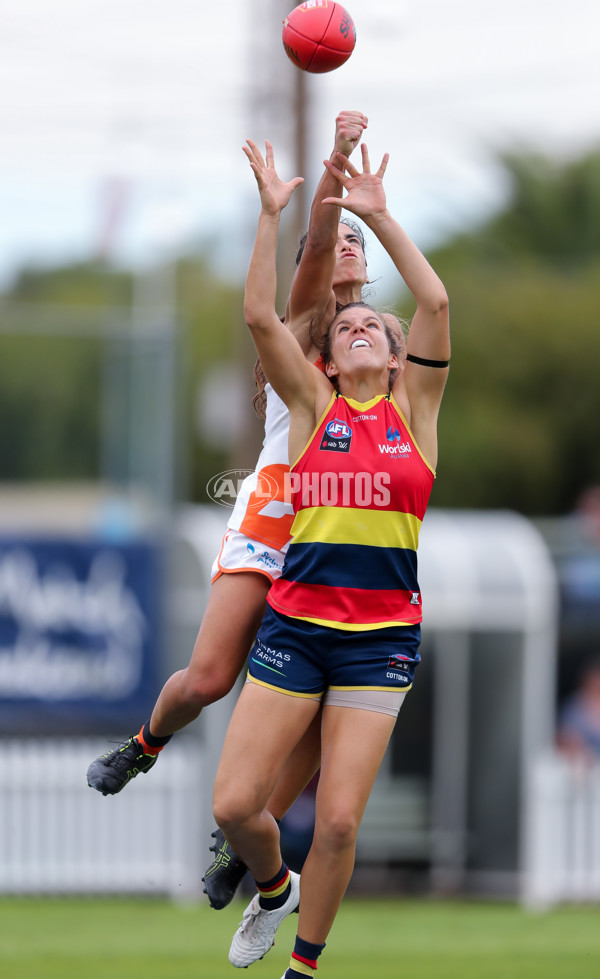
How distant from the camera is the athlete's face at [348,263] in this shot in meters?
5.38

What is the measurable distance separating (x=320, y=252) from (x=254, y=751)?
1838mm

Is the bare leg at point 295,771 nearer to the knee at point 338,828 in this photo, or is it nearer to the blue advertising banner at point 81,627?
the knee at point 338,828

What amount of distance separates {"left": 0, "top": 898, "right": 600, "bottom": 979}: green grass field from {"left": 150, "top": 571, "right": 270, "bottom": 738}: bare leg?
4969 millimetres

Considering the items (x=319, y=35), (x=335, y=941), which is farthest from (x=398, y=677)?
(x=335, y=941)

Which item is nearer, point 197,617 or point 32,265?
point 197,617

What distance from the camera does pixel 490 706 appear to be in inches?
569

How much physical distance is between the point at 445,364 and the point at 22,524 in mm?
8235

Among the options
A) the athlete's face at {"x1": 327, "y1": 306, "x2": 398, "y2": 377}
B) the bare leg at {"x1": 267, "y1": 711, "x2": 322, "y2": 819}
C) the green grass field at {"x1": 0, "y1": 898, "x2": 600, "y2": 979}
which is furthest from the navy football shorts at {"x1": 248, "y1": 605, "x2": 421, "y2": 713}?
the green grass field at {"x1": 0, "y1": 898, "x2": 600, "y2": 979}

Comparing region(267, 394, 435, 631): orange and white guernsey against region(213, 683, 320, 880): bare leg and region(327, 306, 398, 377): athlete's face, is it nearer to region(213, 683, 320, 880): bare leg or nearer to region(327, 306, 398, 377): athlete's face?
region(327, 306, 398, 377): athlete's face

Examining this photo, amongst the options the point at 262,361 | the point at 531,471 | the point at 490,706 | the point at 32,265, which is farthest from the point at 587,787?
the point at 32,265

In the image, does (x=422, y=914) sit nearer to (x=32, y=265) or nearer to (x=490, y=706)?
(x=490, y=706)

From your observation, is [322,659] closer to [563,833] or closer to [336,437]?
[336,437]

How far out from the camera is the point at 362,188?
485cm

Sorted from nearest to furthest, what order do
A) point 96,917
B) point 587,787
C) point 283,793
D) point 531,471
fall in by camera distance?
point 283,793 < point 96,917 < point 587,787 < point 531,471
